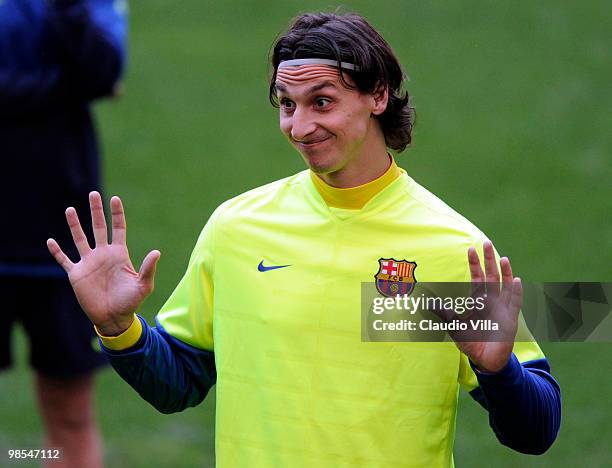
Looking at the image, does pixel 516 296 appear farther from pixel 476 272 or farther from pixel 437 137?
pixel 437 137

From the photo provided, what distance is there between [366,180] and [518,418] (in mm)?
821

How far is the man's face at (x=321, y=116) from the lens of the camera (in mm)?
3879

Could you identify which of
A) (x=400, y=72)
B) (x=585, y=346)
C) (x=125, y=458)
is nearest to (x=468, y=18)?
(x=585, y=346)

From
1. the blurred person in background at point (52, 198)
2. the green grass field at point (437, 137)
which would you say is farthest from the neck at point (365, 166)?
the green grass field at point (437, 137)

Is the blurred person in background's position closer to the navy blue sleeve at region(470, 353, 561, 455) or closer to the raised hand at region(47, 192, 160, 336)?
the raised hand at region(47, 192, 160, 336)

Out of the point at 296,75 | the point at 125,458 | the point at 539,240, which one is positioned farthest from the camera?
the point at 539,240

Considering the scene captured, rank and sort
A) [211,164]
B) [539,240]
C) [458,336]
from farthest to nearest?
[211,164] < [539,240] < [458,336]

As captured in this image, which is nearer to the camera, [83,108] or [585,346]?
[83,108]

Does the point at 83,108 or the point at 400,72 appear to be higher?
the point at 83,108

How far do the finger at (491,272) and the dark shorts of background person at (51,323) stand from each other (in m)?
3.16

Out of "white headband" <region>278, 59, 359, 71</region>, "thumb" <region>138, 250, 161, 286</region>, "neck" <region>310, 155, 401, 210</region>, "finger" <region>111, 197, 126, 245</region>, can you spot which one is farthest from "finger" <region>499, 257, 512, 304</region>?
"finger" <region>111, 197, 126, 245</region>

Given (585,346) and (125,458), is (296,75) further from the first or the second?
(585,346)

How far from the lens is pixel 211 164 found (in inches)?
472

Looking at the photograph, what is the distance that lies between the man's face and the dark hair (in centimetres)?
5
